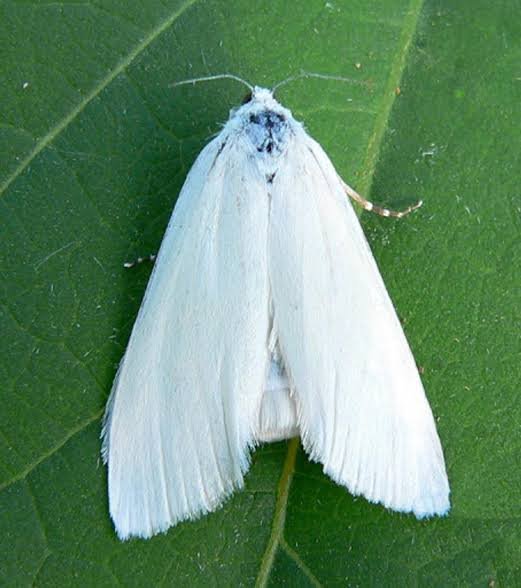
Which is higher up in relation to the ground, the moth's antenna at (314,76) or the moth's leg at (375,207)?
the moth's antenna at (314,76)

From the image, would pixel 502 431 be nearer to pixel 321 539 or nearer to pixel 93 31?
pixel 321 539

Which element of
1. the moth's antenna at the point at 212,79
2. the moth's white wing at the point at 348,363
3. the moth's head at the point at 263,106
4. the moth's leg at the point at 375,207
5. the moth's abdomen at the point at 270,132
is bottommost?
the moth's white wing at the point at 348,363

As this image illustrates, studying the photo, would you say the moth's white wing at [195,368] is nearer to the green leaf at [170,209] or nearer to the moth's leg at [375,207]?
the green leaf at [170,209]

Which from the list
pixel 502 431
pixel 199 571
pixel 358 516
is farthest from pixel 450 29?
pixel 199 571

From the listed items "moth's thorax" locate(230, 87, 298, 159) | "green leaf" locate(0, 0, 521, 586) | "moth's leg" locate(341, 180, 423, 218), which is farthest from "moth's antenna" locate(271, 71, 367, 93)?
"moth's leg" locate(341, 180, 423, 218)

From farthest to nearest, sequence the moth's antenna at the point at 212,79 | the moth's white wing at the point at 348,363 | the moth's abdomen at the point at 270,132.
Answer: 1. the moth's antenna at the point at 212,79
2. the moth's abdomen at the point at 270,132
3. the moth's white wing at the point at 348,363

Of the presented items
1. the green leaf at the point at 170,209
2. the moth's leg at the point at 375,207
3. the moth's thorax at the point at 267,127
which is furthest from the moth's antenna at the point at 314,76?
the moth's leg at the point at 375,207

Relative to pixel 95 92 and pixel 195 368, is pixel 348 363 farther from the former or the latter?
pixel 95 92

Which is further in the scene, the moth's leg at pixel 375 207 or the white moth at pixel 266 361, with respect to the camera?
the moth's leg at pixel 375 207
